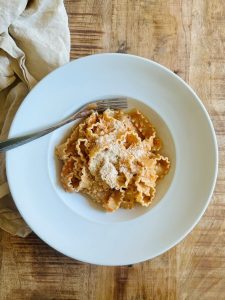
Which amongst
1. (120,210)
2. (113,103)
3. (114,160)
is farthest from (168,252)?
(113,103)

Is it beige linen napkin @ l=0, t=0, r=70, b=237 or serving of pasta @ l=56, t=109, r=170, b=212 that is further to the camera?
beige linen napkin @ l=0, t=0, r=70, b=237

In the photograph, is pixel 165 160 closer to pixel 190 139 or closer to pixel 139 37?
pixel 190 139

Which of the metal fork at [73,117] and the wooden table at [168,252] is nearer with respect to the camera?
the metal fork at [73,117]

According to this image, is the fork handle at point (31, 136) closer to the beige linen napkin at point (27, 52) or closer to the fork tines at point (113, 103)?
the fork tines at point (113, 103)

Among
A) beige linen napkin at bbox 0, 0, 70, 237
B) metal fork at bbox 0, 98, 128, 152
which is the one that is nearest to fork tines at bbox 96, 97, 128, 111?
metal fork at bbox 0, 98, 128, 152

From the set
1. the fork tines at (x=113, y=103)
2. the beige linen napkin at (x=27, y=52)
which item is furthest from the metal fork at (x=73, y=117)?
the beige linen napkin at (x=27, y=52)

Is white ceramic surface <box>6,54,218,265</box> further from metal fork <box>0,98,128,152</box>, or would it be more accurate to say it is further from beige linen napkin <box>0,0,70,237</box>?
beige linen napkin <box>0,0,70,237</box>

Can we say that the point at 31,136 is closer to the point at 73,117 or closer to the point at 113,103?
the point at 73,117
